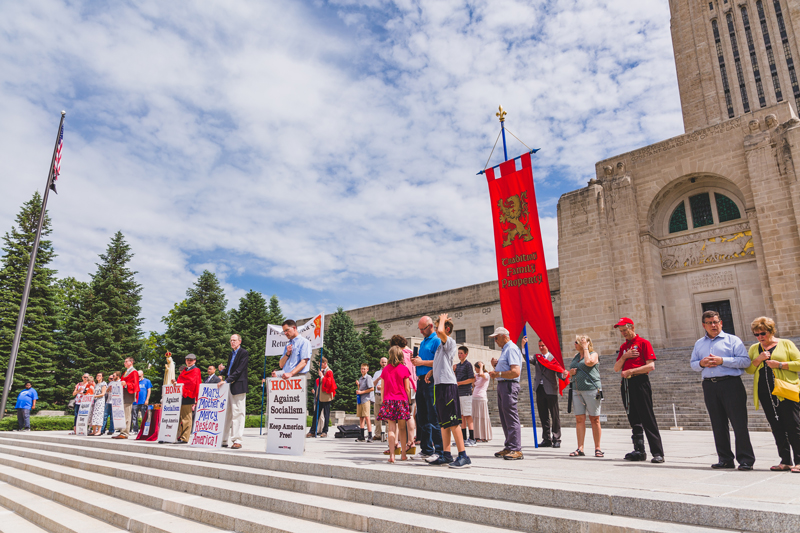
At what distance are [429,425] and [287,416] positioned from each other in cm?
213

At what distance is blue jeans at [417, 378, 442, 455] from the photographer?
640 cm

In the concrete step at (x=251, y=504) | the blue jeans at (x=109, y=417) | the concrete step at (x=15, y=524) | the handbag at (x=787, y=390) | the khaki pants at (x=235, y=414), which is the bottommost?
the concrete step at (x=15, y=524)

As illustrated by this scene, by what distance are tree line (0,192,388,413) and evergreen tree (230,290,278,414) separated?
0.08 m

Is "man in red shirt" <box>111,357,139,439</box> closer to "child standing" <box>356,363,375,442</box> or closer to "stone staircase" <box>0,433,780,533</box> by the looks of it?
"stone staircase" <box>0,433,780,533</box>

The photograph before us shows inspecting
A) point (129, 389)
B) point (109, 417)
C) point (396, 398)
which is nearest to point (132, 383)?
point (129, 389)

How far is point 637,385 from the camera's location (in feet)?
Result: 19.2

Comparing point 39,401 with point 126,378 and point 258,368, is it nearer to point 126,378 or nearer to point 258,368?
point 258,368

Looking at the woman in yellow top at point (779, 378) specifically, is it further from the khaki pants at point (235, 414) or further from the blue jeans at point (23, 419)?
the blue jeans at point (23, 419)

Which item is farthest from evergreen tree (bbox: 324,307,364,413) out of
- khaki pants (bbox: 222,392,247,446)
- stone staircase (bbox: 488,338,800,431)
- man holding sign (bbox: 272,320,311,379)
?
man holding sign (bbox: 272,320,311,379)

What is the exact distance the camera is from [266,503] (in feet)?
15.6

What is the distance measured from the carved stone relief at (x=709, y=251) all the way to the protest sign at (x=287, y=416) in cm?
2167

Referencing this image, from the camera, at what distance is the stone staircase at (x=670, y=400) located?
1191 cm

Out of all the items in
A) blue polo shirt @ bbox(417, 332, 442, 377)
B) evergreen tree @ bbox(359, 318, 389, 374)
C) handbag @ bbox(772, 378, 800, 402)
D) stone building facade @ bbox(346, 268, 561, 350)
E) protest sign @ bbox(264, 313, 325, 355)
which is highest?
stone building facade @ bbox(346, 268, 561, 350)

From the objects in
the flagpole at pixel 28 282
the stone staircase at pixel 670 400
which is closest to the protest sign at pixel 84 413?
the flagpole at pixel 28 282
